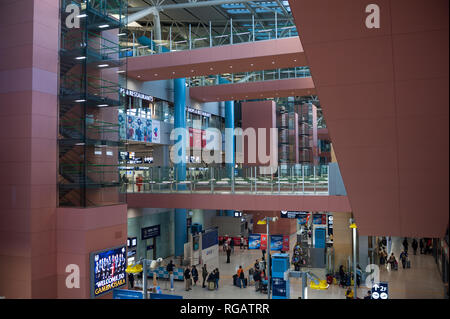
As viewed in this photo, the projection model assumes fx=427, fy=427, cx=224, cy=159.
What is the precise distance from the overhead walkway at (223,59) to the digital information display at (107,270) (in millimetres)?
10995

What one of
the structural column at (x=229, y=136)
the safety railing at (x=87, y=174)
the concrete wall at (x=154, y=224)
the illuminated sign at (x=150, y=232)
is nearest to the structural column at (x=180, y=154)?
the concrete wall at (x=154, y=224)

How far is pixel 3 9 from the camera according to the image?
1546cm

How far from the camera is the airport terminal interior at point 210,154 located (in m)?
4.88

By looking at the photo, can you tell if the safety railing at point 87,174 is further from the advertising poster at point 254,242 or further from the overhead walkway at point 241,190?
the advertising poster at point 254,242

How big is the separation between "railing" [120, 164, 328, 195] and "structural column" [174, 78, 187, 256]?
4.64m

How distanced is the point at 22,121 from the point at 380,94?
13.3 meters

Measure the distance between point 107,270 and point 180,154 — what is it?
15655 mm

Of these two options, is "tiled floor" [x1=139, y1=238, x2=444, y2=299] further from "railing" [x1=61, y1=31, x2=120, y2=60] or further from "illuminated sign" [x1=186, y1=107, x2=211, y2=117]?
"illuminated sign" [x1=186, y1=107, x2=211, y2=117]

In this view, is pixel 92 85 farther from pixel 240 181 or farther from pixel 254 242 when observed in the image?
pixel 254 242

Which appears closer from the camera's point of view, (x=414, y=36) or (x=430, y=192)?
(x=414, y=36)

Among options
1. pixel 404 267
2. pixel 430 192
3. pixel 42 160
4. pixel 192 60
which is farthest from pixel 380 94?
pixel 404 267

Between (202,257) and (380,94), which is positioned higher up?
(380,94)

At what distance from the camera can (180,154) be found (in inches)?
1208
